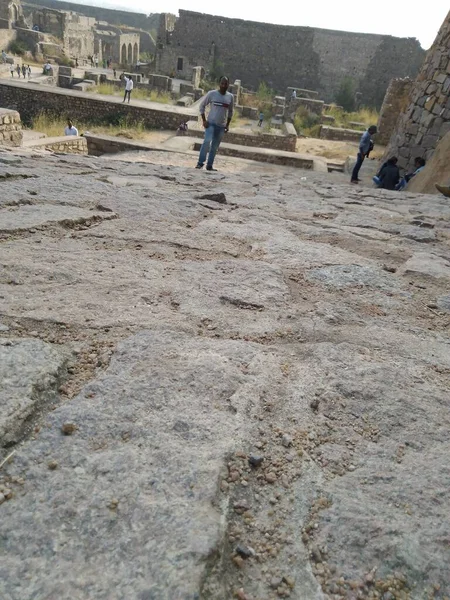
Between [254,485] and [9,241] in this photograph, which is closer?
[254,485]

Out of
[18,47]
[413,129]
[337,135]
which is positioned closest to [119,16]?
[18,47]

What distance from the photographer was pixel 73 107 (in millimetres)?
14773

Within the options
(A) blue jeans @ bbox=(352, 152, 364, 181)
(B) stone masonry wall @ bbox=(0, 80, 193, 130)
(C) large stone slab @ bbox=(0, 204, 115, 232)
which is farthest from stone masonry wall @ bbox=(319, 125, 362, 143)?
(C) large stone slab @ bbox=(0, 204, 115, 232)

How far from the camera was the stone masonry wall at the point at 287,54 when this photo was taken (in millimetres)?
27188

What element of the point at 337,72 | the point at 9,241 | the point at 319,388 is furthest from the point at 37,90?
the point at 337,72

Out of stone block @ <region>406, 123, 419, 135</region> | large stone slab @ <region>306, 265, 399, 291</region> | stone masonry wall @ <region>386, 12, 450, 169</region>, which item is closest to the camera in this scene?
large stone slab @ <region>306, 265, 399, 291</region>

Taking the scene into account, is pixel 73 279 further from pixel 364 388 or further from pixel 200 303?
pixel 364 388

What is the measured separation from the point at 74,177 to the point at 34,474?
2.42 m

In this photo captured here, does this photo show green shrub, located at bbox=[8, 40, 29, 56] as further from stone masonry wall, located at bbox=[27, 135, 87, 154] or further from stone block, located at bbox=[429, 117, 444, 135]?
stone block, located at bbox=[429, 117, 444, 135]

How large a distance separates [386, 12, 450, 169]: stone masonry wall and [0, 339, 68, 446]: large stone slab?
7.97m

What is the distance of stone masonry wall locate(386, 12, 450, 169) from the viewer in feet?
25.0

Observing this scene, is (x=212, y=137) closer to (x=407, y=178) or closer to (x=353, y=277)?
(x=407, y=178)

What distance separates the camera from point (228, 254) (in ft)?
6.96

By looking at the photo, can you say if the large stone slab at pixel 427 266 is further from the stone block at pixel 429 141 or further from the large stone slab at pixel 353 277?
the stone block at pixel 429 141
